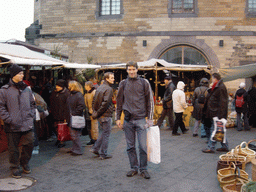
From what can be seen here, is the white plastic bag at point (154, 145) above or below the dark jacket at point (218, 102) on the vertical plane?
below

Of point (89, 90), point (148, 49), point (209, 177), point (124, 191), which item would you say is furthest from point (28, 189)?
point (148, 49)

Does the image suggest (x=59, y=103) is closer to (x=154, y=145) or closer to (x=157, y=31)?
(x=154, y=145)

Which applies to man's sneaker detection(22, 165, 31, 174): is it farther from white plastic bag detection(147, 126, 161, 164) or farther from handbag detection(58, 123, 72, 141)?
white plastic bag detection(147, 126, 161, 164)

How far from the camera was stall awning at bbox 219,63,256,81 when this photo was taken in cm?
1045

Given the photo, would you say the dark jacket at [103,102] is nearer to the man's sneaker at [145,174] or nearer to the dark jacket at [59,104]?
the dark jacket at [59,104]

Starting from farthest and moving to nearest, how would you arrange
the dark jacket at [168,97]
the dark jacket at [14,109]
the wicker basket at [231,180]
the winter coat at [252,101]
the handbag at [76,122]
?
1. the winter coat at [252,101]
2. the dark jacket at [168,97]
3. the handbag at [76,122]
4. the dark jacket at [14,109]
5. the wicker basket at [231,180]

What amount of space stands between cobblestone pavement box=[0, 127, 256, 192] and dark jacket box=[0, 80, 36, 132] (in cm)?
91

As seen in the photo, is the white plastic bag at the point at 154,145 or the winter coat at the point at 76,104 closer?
the white plastic bag at the point at 154,145

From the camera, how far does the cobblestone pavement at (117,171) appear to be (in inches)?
184

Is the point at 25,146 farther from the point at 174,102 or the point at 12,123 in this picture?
the point at 174,102

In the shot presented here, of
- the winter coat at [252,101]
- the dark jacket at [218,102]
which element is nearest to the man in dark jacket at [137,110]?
the dark jacket at [218,102]

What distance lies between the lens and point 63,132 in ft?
22.7

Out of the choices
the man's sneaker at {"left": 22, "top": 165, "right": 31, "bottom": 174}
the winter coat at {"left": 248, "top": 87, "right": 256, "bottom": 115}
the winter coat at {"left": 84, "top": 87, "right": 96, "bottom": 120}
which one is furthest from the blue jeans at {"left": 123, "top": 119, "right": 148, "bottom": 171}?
the winter coat at {"left": 248, "top": 87, "right": 256, "bottom": 115}

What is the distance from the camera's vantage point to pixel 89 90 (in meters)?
7.74
